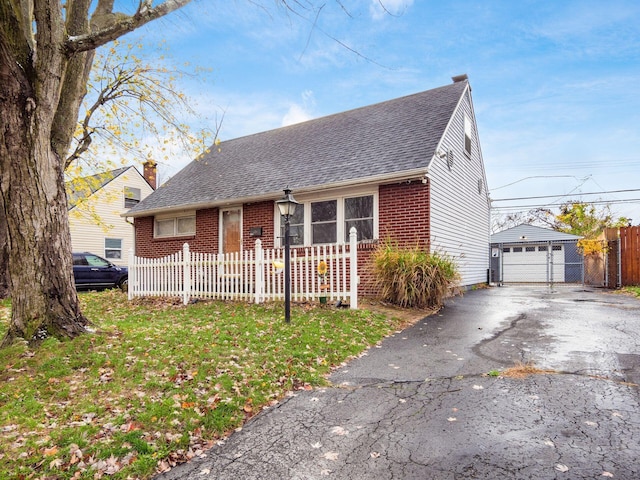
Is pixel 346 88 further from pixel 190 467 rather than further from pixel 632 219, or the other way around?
pixel 632 219

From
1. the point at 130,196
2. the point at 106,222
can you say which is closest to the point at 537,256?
the point at 130,196

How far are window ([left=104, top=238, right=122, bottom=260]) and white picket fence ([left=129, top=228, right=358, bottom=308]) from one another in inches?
572

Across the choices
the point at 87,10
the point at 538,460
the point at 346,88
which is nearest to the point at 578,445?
the point at 538,460

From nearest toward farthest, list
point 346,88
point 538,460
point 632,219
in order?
1. point 538,460
2. point 346,88
3. point 632,219

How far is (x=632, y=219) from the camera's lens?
32.1m

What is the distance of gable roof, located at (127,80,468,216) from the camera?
10.6 meters

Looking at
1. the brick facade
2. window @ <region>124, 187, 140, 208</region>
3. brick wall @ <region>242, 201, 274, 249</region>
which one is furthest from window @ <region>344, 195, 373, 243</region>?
window @ <region>124, 187, 140, 208</region>

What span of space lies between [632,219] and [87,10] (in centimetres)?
3930

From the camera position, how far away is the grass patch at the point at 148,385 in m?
2.87

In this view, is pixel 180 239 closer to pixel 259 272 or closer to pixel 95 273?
pixel 95 273

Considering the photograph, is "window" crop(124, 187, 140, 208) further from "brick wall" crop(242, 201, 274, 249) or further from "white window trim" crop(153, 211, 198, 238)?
"brick wall" crop(242, 201, 274, 249)

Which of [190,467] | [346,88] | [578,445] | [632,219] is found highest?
[346,88]

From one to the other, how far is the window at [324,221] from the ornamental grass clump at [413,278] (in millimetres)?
2770

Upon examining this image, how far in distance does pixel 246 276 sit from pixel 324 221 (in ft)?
10.5
